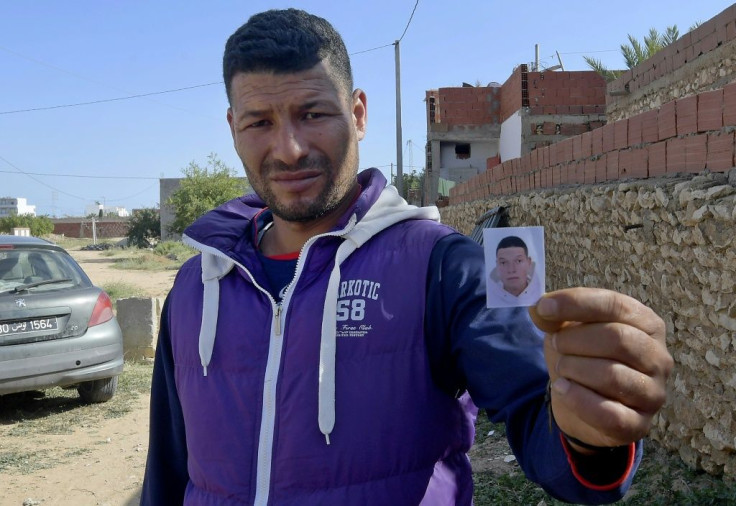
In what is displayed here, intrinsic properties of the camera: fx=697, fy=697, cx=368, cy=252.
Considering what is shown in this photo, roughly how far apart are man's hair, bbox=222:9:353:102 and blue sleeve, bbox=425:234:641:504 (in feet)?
1.82

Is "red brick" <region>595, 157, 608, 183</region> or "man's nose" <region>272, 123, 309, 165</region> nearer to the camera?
"man's nose" <region>272, 123, 309, 165</region>

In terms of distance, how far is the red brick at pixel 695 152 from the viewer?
139 inches

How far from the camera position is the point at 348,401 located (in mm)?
1364

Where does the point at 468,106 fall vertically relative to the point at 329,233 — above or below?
above

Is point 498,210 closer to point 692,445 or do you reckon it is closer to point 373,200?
point 692,445

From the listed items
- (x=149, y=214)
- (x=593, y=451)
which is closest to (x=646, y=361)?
(x=593, y=451)

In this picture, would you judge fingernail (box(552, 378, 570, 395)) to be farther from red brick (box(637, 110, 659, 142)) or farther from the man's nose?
red brick (box(637, 110, 659, 142))

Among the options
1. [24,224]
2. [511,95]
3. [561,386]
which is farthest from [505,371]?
[24,224]

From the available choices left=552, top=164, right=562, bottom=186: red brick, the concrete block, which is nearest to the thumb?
left=552, top=164, right=562, bottom=186: red brick

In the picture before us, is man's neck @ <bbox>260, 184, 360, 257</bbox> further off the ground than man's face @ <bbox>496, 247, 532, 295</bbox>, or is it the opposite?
man's neck @ <bbox>260, 184, 360, 257</bbox>

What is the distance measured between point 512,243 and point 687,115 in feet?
10.9

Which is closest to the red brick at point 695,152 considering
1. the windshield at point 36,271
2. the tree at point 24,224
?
the windshield at point 36,271

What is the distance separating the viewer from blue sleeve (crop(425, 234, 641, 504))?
1.04m

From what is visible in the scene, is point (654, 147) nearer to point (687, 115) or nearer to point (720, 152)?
point (687, 115)
